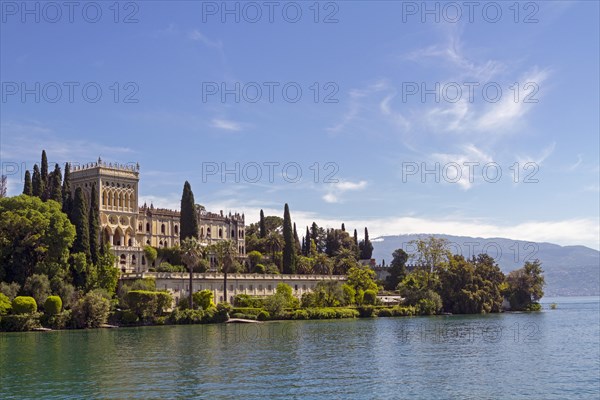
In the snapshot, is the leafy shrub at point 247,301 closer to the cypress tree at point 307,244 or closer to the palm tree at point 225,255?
the palm tree at point 225,255

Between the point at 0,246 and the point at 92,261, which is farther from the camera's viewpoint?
the point at 92,261

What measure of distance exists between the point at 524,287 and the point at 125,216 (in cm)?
6640

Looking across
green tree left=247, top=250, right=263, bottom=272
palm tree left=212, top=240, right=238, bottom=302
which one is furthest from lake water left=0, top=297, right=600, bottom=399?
green tree left=247, top=250, right=263, bottom=272

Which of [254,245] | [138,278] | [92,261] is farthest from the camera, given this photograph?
[254,245]

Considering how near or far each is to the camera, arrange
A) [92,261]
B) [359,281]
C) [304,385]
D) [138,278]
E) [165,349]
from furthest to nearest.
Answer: [359,281], [138,278], [92,261], [165,349], [304,385]

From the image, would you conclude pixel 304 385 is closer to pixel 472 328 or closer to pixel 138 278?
pixel 472 328

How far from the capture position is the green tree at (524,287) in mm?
127312

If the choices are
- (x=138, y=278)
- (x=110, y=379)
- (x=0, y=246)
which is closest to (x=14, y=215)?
(x=0, y=246)

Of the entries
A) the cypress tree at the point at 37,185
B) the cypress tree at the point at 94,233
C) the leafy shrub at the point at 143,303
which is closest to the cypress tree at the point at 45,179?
the cypress tree at the point at 37,185

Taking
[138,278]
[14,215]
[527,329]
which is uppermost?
[14,215]

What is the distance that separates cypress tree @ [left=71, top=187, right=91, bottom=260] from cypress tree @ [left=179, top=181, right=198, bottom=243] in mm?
25157

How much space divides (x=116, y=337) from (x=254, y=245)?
71816 mm

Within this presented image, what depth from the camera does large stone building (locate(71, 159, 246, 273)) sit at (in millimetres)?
112562

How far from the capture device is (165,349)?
56.4m
